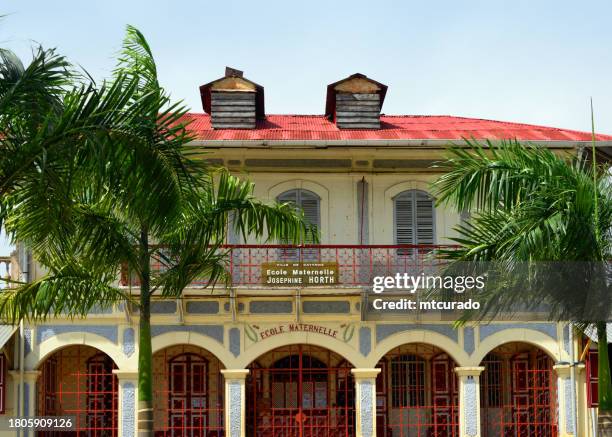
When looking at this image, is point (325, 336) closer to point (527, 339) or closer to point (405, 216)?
point (405, 216)

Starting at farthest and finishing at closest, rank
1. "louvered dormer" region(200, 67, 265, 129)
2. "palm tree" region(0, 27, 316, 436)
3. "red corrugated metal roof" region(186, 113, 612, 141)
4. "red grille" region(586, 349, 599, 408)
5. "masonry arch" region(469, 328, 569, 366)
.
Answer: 1. "louvered dormer" region(200, 67, 265, 129)
2. "red corrugated metal roof" region(186, 113, 612, 141)
3. "masonry arch" region(469, 328, 569, 366)
4. "red grille" region(586, 349, 599, 408)
5. "palm tree" region(0, 27, 316, 436)

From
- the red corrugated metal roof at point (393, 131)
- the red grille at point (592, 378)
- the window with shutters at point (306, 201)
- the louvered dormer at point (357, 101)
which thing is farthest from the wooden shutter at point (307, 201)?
the red grille at point (592, 378)

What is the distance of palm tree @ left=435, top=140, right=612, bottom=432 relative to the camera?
15.7 metres

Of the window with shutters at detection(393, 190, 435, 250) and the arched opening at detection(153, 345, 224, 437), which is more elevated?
the window with shutters at detection(393, 190, 435, 250)

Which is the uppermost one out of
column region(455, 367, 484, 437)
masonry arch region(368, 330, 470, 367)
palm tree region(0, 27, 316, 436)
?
palm tree region(0, 27, 316, 436)

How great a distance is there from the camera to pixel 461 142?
23.8 meters

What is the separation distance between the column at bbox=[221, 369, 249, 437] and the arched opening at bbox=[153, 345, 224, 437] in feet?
5.82

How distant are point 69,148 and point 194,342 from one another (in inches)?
463

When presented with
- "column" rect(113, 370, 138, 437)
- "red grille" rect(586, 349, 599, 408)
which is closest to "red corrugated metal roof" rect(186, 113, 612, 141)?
"red grille" rect(586, 349, 599, 408)

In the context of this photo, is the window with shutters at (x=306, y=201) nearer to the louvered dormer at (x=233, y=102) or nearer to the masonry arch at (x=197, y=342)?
the louvered dormer at (x=233, y=102)

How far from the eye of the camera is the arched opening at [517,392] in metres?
25.0

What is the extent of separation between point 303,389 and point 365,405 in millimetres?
2542

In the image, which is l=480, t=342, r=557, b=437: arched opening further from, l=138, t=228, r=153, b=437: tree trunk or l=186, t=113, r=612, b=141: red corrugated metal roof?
l=138, t=228, r=153, b=437: tree trunk

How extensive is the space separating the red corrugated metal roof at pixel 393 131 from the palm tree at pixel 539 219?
23.2ft
